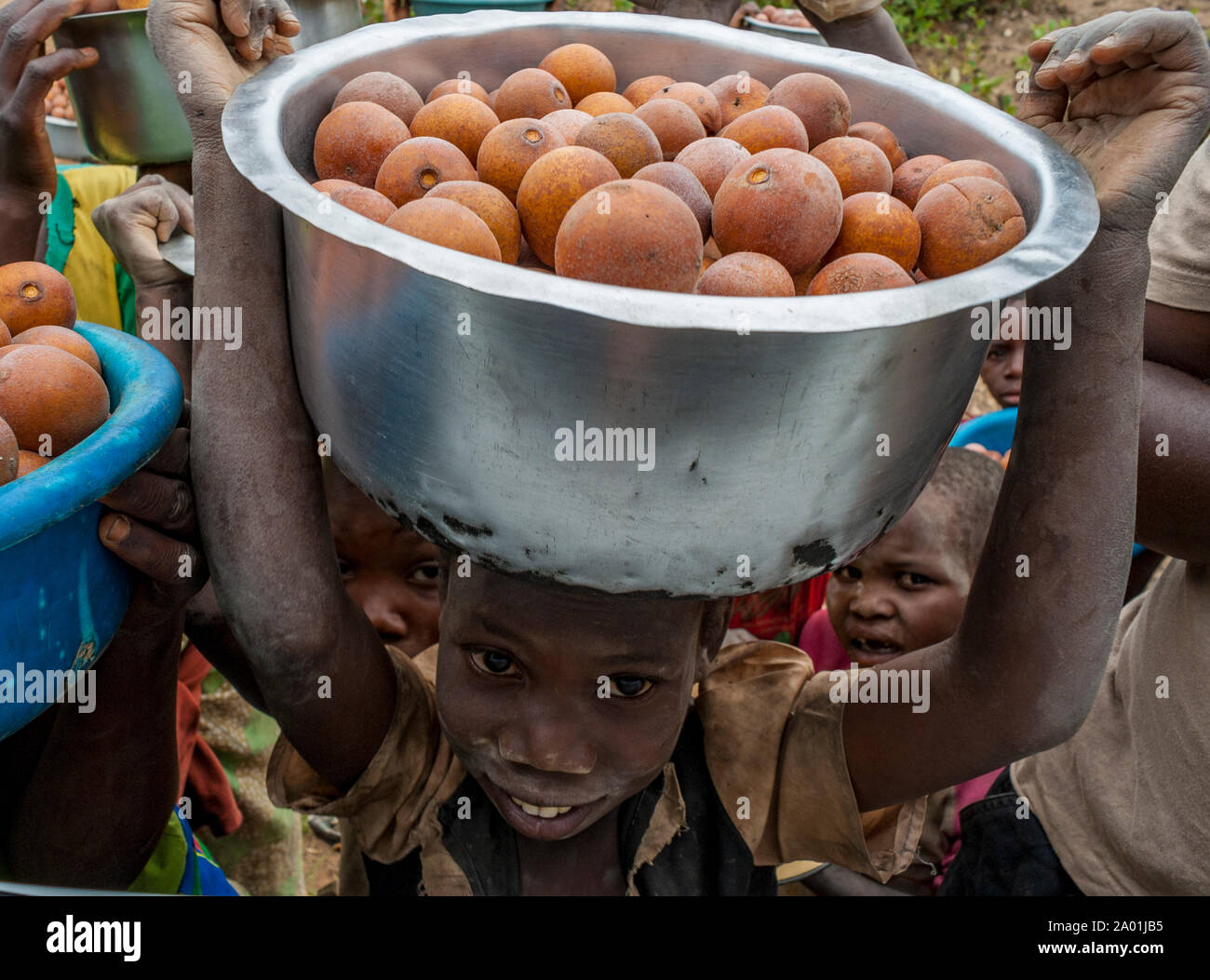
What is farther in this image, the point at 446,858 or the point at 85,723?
the point at 446,858

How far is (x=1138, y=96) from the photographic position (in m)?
1.28

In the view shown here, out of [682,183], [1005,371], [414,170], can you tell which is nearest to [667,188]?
[682,183]

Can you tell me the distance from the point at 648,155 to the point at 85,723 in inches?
43.0

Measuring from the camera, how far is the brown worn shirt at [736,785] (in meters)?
1.66

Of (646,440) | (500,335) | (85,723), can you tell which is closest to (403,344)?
(500,335)

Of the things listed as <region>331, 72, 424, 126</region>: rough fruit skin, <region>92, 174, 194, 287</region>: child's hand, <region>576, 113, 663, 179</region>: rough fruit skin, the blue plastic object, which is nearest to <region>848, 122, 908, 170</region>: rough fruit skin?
<region>576, 113, 663, 179</region>: rough fruit skin

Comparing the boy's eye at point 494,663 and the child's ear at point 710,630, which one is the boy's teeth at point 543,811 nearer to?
the boy's eye at point 494,663

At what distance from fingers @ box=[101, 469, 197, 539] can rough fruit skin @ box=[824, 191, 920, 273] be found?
0.82 m

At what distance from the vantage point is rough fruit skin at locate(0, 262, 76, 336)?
129 cm

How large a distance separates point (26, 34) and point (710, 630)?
1.86m

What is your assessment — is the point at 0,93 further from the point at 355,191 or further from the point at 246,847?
the point at 246,847

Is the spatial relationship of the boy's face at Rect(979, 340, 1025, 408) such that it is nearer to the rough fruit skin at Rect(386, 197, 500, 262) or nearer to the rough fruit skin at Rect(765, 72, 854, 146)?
the rough fruit skin at Rect(765, 72, 854, 146)

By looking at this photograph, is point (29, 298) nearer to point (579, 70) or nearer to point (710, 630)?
point (579, 70)
